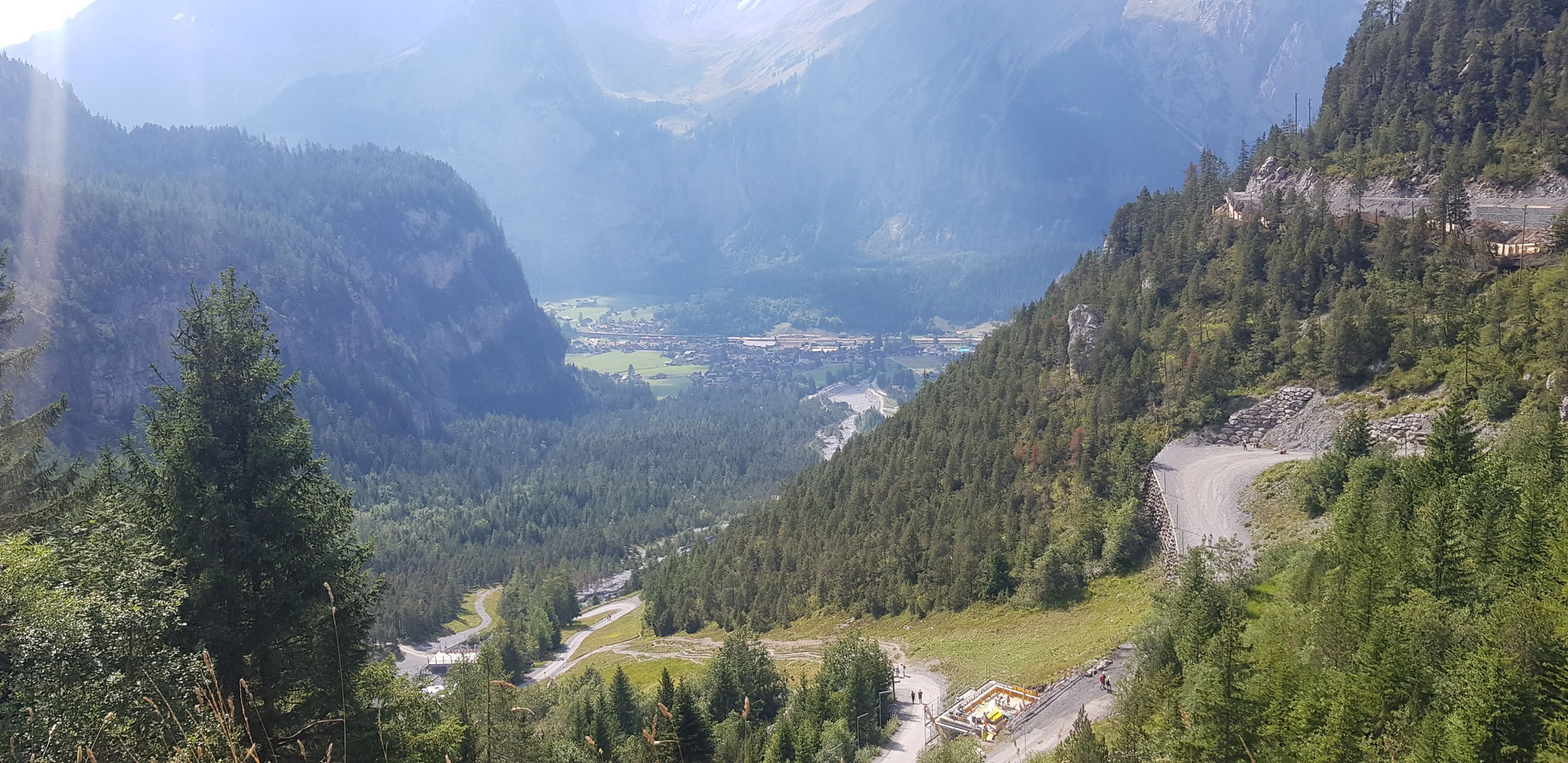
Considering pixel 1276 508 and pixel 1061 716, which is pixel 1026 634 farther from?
pixel 1276 508

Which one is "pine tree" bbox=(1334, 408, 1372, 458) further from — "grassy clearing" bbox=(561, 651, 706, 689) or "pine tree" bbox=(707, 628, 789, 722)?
"grassy clearing" bbox=(561, 651, 706, 689)

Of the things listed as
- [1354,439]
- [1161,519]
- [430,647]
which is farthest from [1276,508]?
[430,647]

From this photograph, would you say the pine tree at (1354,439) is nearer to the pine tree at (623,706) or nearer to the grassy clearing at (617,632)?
the pine tree at (623,706)

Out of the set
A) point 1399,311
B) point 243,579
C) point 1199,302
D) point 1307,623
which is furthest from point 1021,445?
point 243,579

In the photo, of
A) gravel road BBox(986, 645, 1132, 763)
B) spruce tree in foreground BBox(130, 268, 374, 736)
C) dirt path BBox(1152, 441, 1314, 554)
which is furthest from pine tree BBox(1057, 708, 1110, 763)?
dirt path BBox(1152, 441, 1314, 554)

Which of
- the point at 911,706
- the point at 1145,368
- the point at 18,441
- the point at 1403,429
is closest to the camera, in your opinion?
the point at 18,441

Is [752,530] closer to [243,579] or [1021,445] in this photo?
[1021,445]
